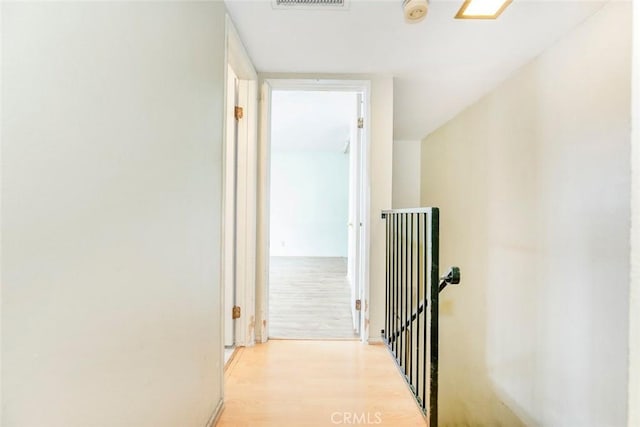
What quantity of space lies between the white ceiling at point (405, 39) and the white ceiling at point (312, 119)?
0.70 meters

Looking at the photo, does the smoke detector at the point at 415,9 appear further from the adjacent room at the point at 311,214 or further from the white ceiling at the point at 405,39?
the adjacent room at the point at 311,214

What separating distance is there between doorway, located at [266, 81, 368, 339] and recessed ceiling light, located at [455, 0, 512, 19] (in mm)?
856

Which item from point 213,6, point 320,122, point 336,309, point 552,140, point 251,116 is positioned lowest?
point 336,309

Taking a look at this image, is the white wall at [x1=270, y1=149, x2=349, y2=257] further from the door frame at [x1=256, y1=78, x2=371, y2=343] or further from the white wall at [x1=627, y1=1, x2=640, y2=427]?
the white wall at [x1=627, y1=1, x2=640, y2=427]

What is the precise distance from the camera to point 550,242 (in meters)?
1.83

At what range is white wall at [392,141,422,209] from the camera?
13.9 ft

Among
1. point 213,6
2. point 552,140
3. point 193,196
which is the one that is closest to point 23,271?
point 193,196

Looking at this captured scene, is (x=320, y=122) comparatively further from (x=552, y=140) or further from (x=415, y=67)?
(x=552, y=140)

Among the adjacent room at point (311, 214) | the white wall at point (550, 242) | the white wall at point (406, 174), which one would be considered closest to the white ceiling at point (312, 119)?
the adjacent room at point (311, 214)

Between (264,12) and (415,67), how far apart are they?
1.16 m

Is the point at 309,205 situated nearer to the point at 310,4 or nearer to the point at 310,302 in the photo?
the point at 310,302

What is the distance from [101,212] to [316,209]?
5579 millimetres

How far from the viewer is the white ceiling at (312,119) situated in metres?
3.14

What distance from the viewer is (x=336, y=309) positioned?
9.67 feet
